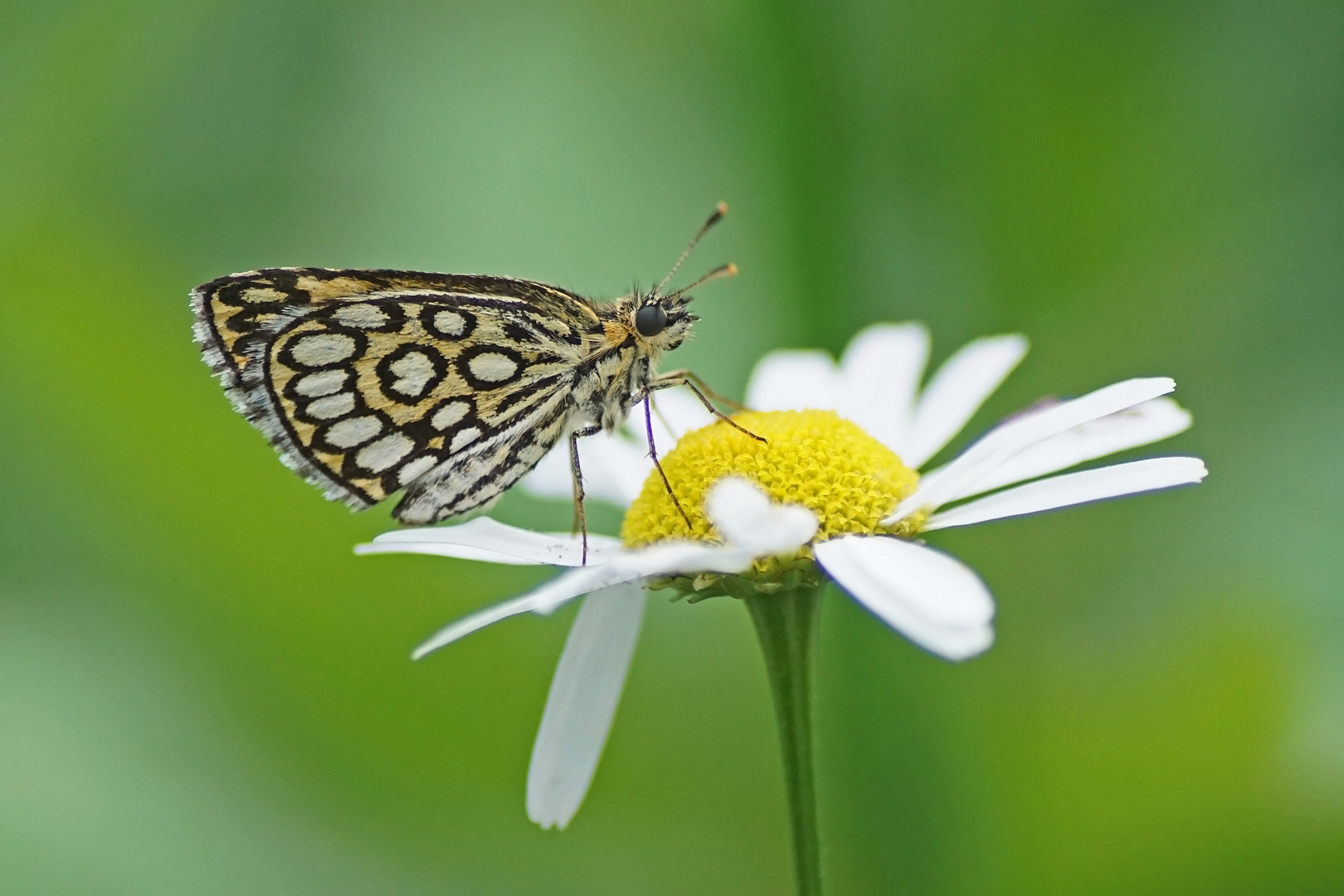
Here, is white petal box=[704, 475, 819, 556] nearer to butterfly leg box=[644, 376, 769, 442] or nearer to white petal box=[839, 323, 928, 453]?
butterfly leg box=[644, 376, 769, 442]

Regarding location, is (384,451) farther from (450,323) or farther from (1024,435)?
(1024,435)

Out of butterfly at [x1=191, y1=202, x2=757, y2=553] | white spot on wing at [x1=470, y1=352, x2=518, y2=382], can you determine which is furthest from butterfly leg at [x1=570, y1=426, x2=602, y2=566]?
white spot on wing at [x1=470, y1=352, x2=518, y2=382]

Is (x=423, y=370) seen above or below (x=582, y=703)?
above

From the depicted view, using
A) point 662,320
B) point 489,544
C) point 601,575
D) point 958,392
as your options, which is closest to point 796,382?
point 958,392

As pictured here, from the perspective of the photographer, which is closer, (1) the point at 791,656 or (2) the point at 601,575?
(2) the point at 601,575

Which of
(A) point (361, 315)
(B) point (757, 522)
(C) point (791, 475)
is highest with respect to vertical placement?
(A) point (361, 315)

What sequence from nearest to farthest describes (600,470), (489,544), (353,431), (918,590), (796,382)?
1. (918,590)
2. (489,544)
3. (353,431)
4. (600,470)
5. (796,382)
